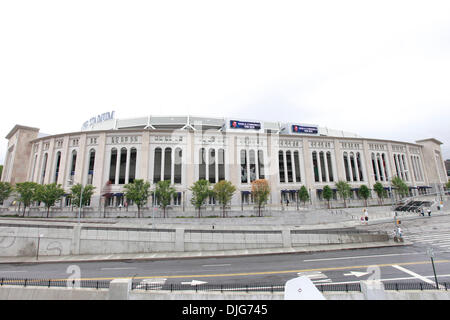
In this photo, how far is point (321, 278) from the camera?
14469mm

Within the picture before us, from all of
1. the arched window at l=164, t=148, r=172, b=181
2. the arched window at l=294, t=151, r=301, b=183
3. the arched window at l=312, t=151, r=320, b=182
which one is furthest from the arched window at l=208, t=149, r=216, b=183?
the arched window at l=312, t=151, r=320, b=182

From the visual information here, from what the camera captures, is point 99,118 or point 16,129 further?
point 99,118

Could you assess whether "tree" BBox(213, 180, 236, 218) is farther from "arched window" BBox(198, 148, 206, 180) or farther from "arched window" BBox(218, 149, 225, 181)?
"arched window" BBox(218, 149, 225, 181)

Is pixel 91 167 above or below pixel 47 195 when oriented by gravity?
above

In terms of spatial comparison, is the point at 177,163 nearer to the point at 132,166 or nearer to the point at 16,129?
the point at 132,166

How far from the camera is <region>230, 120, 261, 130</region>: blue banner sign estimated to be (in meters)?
56.3

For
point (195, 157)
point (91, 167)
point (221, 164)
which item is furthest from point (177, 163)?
point (91, 167)

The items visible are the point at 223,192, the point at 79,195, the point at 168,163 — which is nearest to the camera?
the point at 223,192

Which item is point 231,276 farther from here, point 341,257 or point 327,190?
point 327,190

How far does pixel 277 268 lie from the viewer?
661 inches

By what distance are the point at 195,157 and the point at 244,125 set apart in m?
16.3

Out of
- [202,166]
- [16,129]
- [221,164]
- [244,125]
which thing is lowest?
[202,166]

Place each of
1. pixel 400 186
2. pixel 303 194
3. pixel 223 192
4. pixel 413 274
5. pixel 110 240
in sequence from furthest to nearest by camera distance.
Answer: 1. pixel 400 186
2. pixel 303 194
3. pixel 223 192
4. pixel 110 240
5. pixel 413 274

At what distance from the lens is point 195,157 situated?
51312 mm
